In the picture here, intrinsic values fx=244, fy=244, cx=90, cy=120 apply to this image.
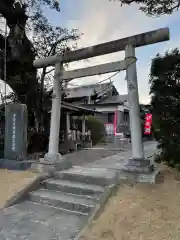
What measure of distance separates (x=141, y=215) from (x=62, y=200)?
5.96 feet

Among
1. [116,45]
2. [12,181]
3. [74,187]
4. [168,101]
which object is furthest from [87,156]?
[168,101]

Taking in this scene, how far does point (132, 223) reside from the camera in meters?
3.68

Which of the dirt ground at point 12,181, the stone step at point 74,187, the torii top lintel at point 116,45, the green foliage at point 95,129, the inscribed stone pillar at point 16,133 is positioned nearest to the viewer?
the stone step at point 74,187

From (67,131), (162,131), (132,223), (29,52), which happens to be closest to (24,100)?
(29,52)

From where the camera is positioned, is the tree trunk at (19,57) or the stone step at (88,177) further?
the tree trunk at (19,57)

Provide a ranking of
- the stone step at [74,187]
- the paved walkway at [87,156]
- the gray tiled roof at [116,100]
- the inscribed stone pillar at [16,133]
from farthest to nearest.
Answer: the gray tiled roof at [116,100] < the paved walkway at [87,156] < the inscribed stone pillar at [16,133] < the stone step at [74,187]

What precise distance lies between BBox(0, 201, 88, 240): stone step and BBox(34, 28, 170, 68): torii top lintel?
3868 millimetres

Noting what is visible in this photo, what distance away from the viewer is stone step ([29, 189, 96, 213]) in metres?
4.73

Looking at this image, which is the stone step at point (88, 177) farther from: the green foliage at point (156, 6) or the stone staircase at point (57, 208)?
the green foliage at point (156, 6)

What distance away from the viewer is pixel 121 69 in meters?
5.97

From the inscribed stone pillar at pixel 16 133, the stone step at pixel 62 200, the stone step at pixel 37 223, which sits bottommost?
the stone step at pixel 37 223

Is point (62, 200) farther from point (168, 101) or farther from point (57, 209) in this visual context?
point (168, 101)

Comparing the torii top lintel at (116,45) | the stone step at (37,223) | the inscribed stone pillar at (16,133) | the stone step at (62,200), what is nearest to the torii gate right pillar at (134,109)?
the torii top lintel at (116,45)

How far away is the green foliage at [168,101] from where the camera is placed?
5168 mm
